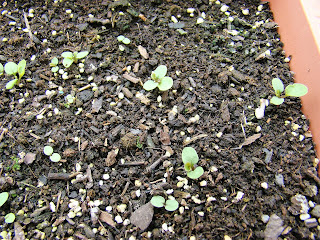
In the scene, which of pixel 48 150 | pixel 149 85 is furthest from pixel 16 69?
pixel 149 85

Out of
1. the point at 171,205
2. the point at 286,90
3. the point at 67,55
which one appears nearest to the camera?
the point at 171,205

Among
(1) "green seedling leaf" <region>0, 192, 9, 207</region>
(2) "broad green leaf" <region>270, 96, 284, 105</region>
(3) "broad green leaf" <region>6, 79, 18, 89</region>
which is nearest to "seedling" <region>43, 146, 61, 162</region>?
(1) "green seedling leaf" <region>0, 192, 9, 207</region>

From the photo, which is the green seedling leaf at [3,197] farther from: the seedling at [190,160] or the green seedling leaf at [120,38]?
the green seedling leaf at [120,38]

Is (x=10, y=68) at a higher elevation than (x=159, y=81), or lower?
lower

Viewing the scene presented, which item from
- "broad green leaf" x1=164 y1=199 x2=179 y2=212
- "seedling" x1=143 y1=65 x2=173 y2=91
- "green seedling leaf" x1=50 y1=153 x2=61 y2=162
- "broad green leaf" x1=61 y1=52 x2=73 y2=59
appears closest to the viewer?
"broad green leaf" x1=164 y1=199 x2=179 y2=212

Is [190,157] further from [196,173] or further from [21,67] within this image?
[21,67]

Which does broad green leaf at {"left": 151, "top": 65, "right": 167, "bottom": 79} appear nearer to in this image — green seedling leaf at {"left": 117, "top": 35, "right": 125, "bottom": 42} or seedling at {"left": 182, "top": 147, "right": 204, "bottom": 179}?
green seedling leaf at {"left": 117, "top": 35, "right": 125, "bottom": 42}
